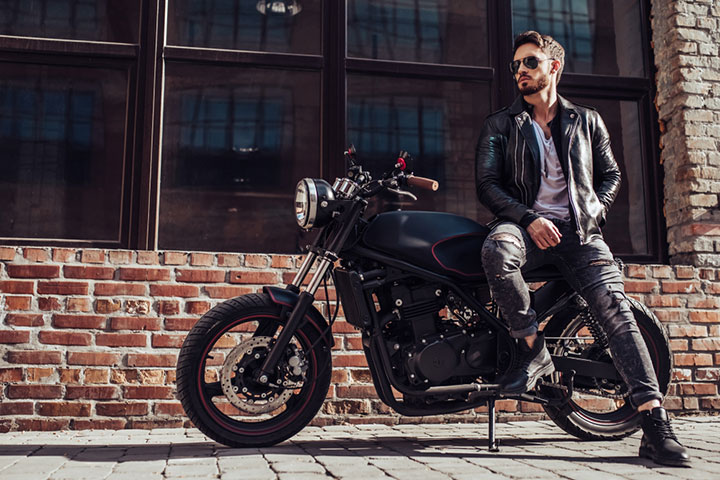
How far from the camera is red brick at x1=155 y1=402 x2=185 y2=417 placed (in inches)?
155

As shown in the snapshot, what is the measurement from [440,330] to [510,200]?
67 cm

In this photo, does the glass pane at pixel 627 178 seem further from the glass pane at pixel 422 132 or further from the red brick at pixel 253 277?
the red brick at pixel 253 277

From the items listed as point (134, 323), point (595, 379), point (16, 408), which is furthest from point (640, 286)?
point (16, 408)

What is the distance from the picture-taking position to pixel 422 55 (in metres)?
4.74

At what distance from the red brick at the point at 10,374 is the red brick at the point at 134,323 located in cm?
53

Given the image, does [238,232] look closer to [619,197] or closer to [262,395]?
[262,395]

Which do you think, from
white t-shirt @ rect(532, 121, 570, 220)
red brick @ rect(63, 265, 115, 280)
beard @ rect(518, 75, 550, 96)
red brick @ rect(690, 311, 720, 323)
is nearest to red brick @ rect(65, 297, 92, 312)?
red brick @ rect(63, 265, 115, 280)

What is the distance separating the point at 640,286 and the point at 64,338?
340 centimetres

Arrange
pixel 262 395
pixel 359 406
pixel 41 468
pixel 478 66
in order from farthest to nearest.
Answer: pixel 478 66, pixel 359 406, pixel 262 395, pixel 41 468

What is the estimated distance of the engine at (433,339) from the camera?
3.05m

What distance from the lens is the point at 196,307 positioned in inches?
159

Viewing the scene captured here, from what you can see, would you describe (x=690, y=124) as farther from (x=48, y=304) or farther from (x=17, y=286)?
(x=17, y=286)

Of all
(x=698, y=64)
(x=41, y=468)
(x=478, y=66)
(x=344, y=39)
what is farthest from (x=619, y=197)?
(x=41, y=468)

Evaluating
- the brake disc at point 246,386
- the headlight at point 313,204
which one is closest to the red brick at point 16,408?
the brake disc at point 246,386
